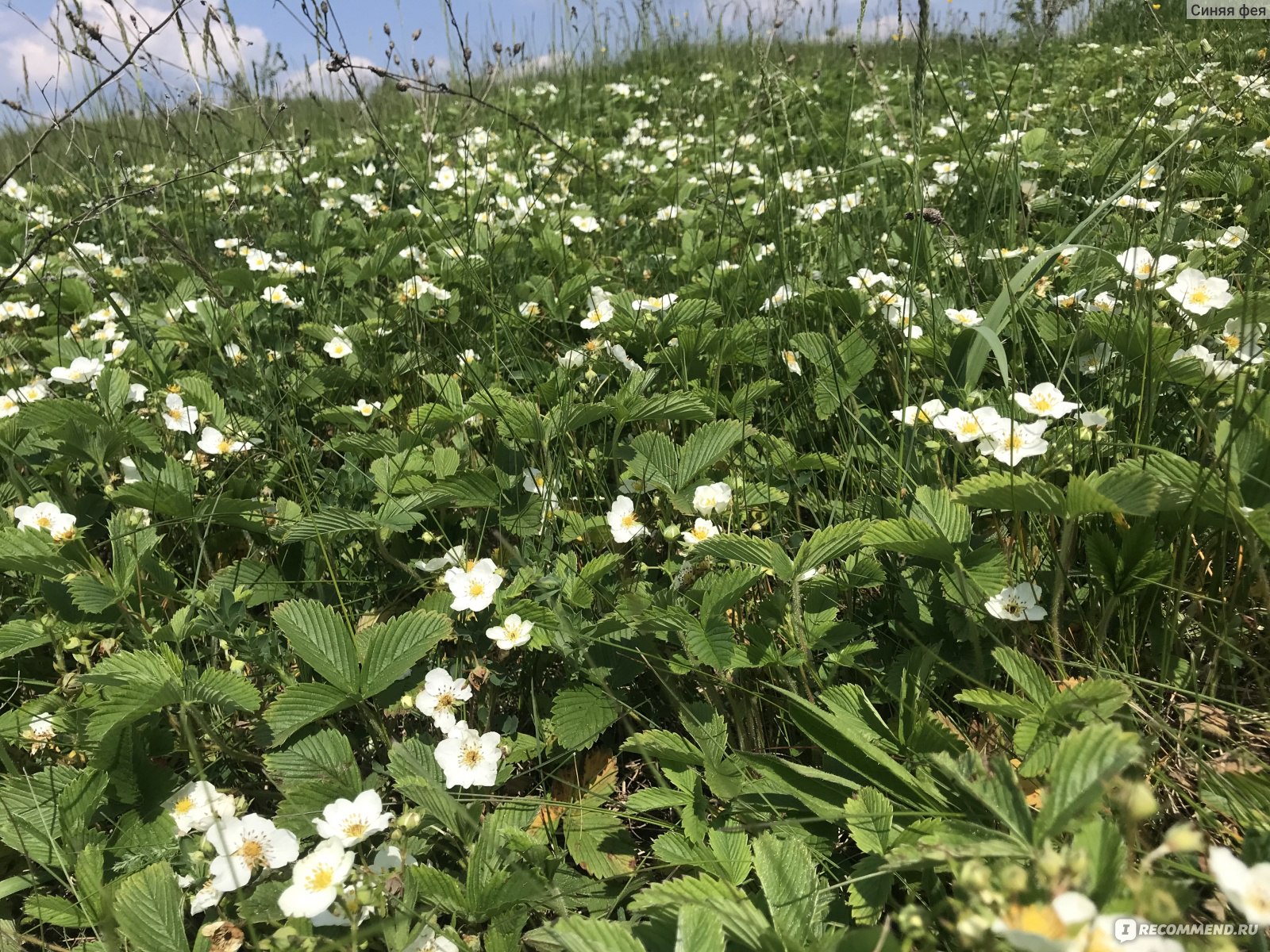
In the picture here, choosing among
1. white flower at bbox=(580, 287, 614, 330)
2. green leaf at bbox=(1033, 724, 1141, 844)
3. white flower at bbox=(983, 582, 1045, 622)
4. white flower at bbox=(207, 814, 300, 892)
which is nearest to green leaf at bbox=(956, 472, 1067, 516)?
white flower at bbox=(983, 582, 1045, 622)

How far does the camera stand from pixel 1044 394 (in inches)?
62.4

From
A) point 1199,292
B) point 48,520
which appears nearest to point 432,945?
point 48,520

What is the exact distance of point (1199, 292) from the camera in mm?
1677

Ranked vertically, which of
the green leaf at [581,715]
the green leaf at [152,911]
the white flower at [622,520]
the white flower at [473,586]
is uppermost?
the white flower at [622,520]

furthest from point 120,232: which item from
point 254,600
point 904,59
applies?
point 904,59

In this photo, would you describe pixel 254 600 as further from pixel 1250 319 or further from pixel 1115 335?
pixel 1250 319

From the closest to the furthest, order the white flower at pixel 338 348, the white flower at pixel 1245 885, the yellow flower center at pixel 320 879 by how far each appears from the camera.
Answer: the white flower at pixel 1245 885 < the yellow flower center at pixel 320 879 < the white flower at pixel 338 348

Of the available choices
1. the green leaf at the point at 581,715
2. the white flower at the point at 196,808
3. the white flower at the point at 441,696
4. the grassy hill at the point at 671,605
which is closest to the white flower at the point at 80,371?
the grassy hill at the point at 671,605

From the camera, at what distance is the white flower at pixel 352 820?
1.18 meters

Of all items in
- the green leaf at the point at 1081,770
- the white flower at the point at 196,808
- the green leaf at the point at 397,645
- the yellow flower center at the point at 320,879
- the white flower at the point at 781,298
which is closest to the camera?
the green leaf at the point at 1081,770

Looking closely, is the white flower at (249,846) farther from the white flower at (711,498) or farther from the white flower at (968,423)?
the white flower at (968,423)

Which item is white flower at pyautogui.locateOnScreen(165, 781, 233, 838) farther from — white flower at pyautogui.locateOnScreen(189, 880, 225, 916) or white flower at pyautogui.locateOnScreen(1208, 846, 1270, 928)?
white flower at pyautogui.locateOnScreen(1208, 846, 1270, 928)

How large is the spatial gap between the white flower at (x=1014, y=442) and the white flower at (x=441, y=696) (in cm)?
103

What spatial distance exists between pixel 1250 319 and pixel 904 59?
7.10m
